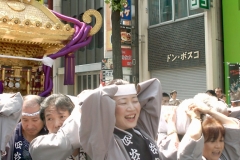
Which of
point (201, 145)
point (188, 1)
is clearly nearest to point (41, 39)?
point (201, 145)

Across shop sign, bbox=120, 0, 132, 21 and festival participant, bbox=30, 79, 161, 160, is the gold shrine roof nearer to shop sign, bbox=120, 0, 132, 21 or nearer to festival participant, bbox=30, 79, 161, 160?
festival participant, bbox=30, 79, 161, 160

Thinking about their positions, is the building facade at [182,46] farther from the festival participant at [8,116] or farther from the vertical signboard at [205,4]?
the festival participant at [8,116]

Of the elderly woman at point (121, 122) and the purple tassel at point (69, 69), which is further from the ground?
the purple tassel at point (69, 69)

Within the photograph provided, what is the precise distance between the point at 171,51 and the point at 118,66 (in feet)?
12.0

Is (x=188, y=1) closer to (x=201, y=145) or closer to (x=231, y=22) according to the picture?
(x=231, y=22)

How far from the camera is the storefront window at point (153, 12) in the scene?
41.4ft

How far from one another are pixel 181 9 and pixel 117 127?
10085 millimetres

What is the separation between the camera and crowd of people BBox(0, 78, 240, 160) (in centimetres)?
193

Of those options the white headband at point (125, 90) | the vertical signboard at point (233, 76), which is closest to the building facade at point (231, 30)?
the vertical signboard at point (233, 76)

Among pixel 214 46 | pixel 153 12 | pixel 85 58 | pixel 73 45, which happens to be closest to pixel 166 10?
pixel 153 12

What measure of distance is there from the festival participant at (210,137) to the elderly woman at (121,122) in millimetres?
208

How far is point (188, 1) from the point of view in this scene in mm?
11297

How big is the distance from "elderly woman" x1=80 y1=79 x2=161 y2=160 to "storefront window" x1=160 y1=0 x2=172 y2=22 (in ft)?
33.0

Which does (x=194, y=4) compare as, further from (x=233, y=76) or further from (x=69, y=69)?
(x=69, y=69)
